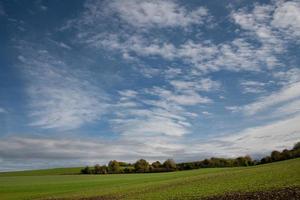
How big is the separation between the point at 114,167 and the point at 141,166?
11194 millimetres

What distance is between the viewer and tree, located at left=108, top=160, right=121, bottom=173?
136400 millimetres

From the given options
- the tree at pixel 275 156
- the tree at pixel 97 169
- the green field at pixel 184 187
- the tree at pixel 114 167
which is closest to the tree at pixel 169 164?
the tree at pixel 114 167

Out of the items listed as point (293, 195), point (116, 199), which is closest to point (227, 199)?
→ point (293, 195)

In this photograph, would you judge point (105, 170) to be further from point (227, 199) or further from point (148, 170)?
point (227, 199)

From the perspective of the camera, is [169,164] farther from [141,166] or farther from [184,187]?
[184,187]

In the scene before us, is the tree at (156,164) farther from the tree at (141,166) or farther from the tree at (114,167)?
the tree at (114,167)

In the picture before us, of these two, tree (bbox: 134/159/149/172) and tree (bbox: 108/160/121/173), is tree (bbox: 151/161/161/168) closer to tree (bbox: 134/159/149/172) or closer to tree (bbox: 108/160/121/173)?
tree (bbox: 134/159/149/172)

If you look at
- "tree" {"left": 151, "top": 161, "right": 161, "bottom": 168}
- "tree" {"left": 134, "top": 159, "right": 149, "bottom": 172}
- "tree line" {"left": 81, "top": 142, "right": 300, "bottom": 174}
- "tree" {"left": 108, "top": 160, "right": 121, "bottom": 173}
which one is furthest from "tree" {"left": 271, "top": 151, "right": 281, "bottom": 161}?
"tree" {"left": 108, "top": 160, "right": 121, "bottom": 173}

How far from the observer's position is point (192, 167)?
134500mm

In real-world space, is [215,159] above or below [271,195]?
above

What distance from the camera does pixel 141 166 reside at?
5374 inches

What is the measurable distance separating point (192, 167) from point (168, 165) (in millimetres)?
9542

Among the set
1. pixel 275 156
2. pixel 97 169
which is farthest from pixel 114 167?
pixel 275 156

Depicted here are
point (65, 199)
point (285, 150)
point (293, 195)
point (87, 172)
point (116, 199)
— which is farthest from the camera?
point (87, 172)
